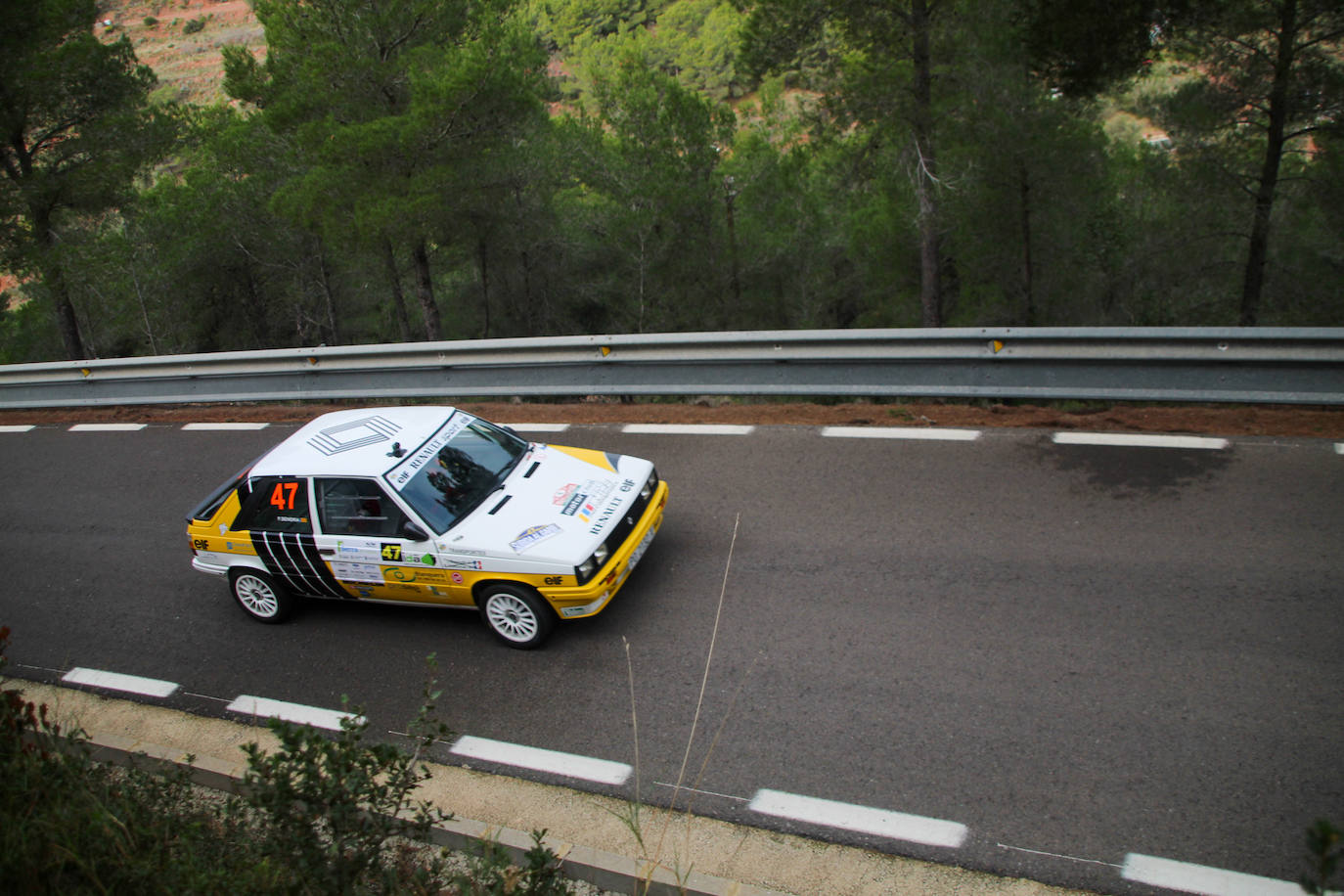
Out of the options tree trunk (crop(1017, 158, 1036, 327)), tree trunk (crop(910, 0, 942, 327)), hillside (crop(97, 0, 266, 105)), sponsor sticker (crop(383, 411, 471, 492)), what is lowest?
tree trunk (crop(1017, 158, 1036, 327))

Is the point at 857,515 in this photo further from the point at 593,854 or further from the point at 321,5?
the point at 321,5

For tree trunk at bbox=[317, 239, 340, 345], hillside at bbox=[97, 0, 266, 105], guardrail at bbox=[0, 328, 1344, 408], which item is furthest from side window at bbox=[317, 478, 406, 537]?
hillside at bbox=[97, 0, 266, 105]

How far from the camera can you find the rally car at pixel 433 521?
6.07 m

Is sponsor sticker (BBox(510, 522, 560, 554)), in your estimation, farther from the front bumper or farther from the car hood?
the front bumper

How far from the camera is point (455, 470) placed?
22.2ft

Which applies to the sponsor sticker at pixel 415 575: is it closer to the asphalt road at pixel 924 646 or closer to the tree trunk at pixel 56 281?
the asphalt road at pixel 924 646

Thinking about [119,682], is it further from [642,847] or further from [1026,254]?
[1026,254]

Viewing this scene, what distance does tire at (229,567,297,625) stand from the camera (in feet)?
22.7

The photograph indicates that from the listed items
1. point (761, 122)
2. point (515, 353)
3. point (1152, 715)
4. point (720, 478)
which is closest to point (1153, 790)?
point (1152, 715)

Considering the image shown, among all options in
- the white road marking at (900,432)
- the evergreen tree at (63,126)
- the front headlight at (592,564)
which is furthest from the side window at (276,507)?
the evergreen tree at (63,126)

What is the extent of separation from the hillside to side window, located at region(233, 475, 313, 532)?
8934 centimetres

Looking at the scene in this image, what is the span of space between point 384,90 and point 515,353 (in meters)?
9.76

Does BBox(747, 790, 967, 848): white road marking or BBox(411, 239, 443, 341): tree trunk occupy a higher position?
BBox(411, 239, 443, 341): tree trunk

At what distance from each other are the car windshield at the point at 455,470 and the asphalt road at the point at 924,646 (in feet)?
3.23
